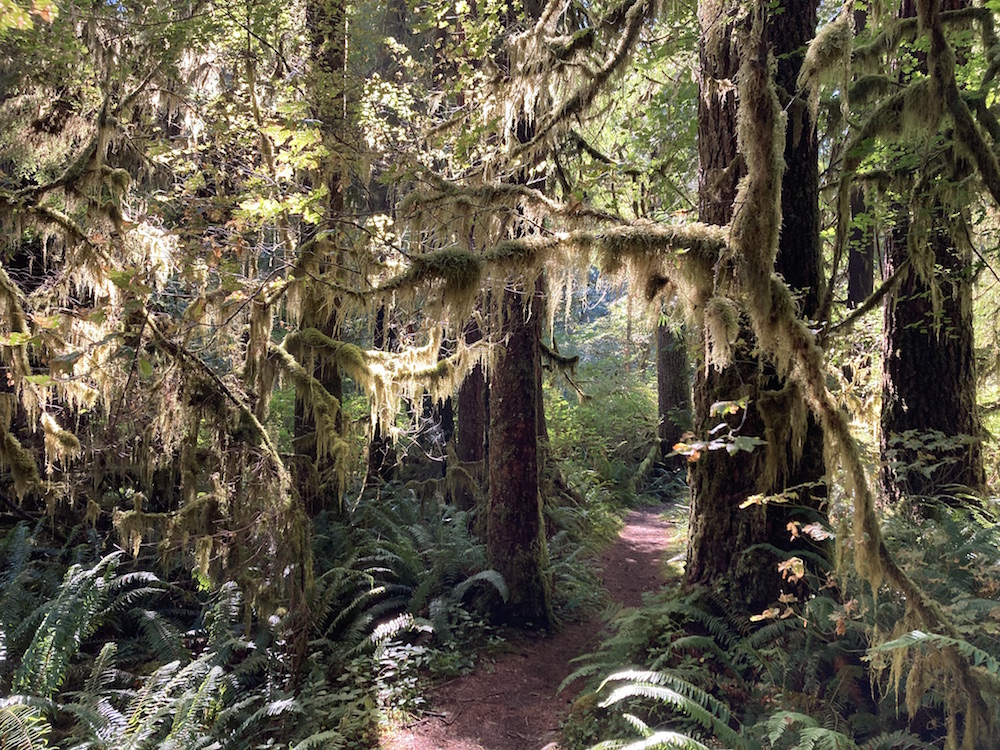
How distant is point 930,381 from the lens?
6355 mm

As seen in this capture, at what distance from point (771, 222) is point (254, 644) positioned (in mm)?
5907

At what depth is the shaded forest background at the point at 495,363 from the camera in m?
3.81

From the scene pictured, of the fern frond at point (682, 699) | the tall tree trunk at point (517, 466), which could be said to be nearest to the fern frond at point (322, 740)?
the fern frond at point (682, 699)

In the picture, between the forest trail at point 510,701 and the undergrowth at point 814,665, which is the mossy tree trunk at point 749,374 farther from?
the forest trail at point 510,701

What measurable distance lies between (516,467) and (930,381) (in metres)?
4.46

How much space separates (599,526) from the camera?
11.1 metres

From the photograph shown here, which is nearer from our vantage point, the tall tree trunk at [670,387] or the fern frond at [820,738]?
the fern frond at [820,738]

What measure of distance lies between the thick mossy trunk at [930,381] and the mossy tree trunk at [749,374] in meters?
1.57

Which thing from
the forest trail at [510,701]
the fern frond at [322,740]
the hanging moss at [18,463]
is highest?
the hanging moss at [18,463]

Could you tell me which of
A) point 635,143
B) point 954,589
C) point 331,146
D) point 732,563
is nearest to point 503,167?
point 331,146

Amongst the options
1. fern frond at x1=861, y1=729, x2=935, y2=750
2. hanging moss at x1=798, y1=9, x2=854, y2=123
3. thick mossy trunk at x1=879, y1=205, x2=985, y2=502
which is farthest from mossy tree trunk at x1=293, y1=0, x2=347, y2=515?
thick mossy trunk at x1=879, y1=205, x2=985, y2=502

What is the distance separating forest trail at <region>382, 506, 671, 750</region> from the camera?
5.27 metres

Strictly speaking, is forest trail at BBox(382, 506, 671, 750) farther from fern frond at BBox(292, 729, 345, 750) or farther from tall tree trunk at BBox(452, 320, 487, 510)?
tall tree trunk at BBox(452, 320, 487, 510)

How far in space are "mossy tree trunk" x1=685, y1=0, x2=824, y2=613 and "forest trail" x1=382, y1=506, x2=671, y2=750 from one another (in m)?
1.90
